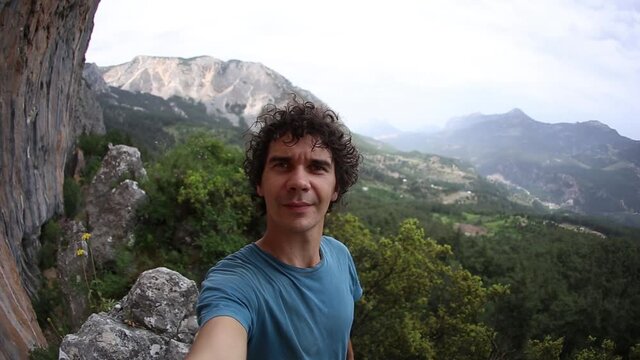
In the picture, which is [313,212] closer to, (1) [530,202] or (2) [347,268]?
(2) [347,268]

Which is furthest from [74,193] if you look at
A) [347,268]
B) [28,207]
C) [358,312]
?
[347,268]

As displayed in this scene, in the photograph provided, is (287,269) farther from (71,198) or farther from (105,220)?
(71,198)

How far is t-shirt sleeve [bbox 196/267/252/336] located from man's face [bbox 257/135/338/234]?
1.74 ft

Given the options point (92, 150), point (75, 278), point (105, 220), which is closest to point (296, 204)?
point (75, 278)

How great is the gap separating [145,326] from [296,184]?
505 centimetres

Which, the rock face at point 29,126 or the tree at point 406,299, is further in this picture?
the tree at point 406,299

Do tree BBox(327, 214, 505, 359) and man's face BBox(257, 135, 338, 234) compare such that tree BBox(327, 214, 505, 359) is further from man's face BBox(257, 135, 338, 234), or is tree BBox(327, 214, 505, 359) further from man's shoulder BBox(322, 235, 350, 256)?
man's face BBox(257, 135, 338, 234)

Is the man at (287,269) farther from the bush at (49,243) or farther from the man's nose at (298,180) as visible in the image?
the bush at (49,243)

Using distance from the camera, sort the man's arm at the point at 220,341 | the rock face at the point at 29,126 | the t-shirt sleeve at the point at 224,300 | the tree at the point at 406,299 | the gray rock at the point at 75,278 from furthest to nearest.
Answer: the tree at the point at 406,299 → the rock face at the point at 29,126 → the gray rock at the point at 75,278 → the t-shirt sleeve at the point at 224,300 → the man's arm at the point at 220,341

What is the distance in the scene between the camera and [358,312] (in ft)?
51.5

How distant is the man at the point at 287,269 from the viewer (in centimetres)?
250

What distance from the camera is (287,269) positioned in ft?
9.36

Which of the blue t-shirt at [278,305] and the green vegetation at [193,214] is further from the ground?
the blue t-shirt at [278,305]

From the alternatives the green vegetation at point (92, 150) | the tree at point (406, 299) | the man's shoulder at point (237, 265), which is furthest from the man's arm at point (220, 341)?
the green vegetation at point (92, 150)
